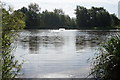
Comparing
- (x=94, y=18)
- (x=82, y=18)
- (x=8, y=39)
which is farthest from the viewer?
(x=82, y=18)

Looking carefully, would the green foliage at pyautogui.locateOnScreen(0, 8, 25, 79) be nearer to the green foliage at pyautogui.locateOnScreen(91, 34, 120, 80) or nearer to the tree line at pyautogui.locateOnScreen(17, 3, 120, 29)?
the green foliage at pyautogui.locateOnScreen(91, 34, 120, 80)

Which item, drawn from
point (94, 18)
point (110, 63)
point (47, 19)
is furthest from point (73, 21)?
point (110, 63)

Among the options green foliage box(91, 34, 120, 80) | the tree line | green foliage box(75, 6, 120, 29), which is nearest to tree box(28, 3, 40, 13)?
the tree line

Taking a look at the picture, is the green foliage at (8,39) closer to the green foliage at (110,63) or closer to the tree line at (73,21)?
the green foliage at (110,63)

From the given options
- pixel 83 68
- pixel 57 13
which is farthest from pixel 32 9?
pixel 83 68

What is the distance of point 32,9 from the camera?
92.8m

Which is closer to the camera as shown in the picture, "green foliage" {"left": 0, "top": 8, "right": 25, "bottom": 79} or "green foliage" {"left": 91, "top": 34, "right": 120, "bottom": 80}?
"green foliage" {"left": 0, "top": 8, "right": 25, "bottom": 79}

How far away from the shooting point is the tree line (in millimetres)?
87188

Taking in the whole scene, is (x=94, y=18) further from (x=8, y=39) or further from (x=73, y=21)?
(x=8, y=39)

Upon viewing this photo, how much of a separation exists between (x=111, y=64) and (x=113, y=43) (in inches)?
20.1

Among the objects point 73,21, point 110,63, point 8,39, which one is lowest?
point 110,63

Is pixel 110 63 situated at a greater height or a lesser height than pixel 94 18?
lesser

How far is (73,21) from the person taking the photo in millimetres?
105625

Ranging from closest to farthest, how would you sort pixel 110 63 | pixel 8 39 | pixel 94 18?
pixel 8 39
pixel 110 63
pixel 94 18
